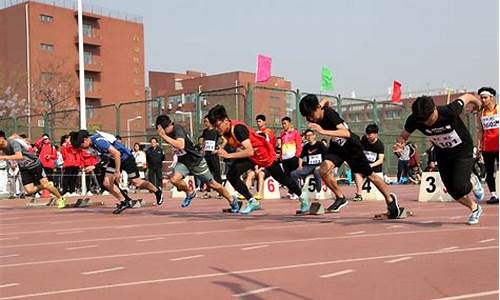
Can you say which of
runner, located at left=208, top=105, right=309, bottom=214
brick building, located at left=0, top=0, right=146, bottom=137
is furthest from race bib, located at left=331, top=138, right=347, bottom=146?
brick building, located at left=0, top=0, right=146, bottom=137

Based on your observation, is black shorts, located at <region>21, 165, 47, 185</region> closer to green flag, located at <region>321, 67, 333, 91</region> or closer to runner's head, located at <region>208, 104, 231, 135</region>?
runner's head, located at <region>208, 104, 231, 135</region>

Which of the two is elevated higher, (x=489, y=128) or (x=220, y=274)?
(x=489, y=128)

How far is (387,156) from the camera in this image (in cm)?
2964

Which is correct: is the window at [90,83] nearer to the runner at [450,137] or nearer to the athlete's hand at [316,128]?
the athlete's hand at [316,128]

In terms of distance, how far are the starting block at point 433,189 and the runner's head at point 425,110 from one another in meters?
6.84

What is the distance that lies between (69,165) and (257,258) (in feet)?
51.8

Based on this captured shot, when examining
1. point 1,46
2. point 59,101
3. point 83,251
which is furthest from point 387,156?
point 1,46

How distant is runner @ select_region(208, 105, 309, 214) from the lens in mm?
11141

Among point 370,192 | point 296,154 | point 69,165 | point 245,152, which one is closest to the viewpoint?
point 245,152

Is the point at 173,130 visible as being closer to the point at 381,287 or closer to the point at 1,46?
the point at 381,287

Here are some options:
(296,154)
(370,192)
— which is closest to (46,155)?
(296,154)

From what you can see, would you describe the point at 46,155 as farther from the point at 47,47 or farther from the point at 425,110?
the point at 47,47

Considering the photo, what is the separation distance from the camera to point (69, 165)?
2152 cm

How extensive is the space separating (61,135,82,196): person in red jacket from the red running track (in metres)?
9.82
